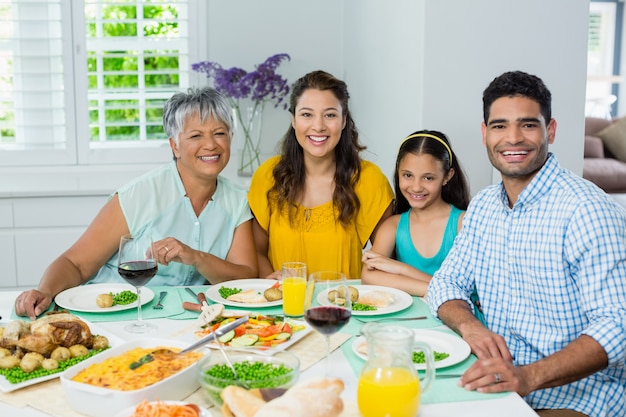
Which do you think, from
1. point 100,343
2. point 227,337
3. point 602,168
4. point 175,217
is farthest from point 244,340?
point 602,168

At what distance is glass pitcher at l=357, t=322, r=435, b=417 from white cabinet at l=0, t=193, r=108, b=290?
2.72 meters

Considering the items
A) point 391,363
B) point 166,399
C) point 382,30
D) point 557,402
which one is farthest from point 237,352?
point 382,30

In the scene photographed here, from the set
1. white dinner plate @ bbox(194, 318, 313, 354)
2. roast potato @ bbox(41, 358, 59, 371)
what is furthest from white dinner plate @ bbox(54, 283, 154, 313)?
roast potato @ bbox(41, 358, 59, 371)

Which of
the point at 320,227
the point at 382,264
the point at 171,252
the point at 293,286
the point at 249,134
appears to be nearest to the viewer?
the point at 293,286

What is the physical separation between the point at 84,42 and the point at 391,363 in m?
3.34

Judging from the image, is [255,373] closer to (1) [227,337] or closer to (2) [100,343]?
(1) [227,337]

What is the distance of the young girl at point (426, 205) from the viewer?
2.35 m

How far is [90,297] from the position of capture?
1931 millimetres

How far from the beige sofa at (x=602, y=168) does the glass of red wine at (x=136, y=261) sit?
4.63 m

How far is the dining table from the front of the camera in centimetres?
129

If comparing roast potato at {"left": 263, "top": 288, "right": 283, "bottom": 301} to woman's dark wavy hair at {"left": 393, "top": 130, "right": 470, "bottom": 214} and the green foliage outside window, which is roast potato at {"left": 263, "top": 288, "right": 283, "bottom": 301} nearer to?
woman's dark wavy hair at {"left": 393, "top": 130, "right": 470, "bottom": 214}

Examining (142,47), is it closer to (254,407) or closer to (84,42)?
(84,42)

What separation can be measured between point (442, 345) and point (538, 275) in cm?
33

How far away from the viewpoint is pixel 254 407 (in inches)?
45.8
